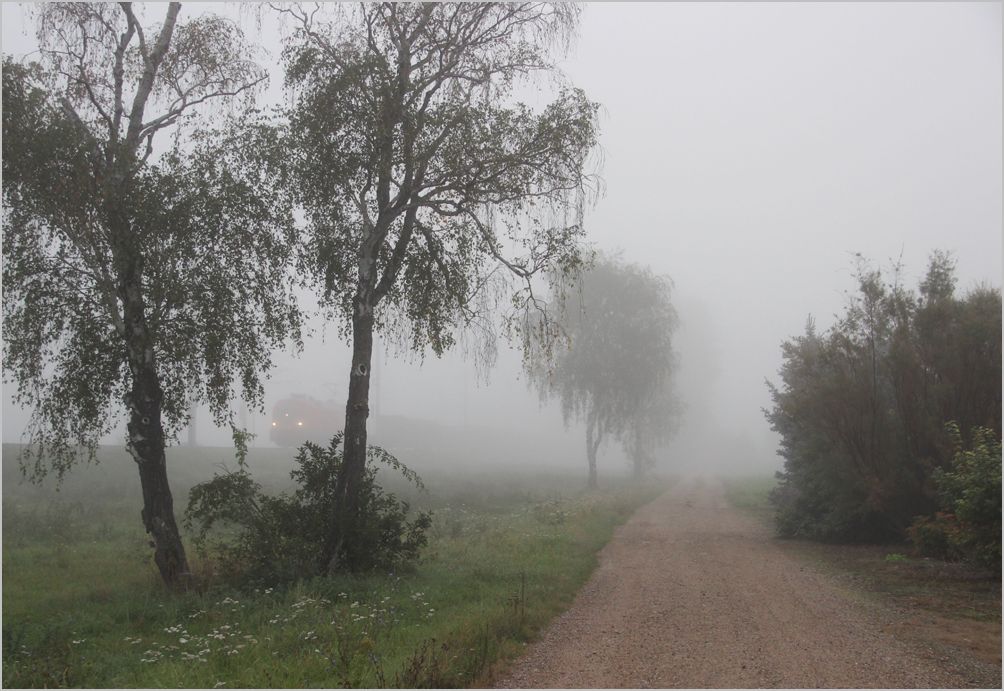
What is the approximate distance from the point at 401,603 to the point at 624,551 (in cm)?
712

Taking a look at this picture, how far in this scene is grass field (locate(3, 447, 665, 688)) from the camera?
6441mm

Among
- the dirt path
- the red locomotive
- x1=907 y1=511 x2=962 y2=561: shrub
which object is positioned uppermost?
the red locomotive

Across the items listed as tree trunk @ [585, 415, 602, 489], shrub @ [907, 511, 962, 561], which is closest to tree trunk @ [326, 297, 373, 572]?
shrub @ [907, 511, 962, 561]

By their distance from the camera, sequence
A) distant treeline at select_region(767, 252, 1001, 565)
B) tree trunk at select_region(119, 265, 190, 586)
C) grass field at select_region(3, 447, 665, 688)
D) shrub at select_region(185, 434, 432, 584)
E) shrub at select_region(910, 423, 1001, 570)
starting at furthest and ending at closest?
distant treeline at select_region(767, 252, 1001, 565) → shrub at select_region(185, 434, 432, 584) → tree trunk at select_region(119, 265, 190, 586) → shrub at select_region(910, 423, 1001, 570) → grass field at select_region(3, 447, 665, 688)

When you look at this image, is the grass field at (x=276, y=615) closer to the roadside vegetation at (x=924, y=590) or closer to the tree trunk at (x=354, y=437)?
the tree trunk at (x=354, y=437)

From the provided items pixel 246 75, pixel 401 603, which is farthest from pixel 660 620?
pixel 246 75

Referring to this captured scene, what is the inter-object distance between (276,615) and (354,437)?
3.19 metres

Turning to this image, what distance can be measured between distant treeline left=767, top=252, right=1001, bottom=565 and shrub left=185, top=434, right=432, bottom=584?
9.43 m

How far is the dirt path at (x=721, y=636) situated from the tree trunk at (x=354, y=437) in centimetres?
384

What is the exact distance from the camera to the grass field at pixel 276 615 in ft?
21.1

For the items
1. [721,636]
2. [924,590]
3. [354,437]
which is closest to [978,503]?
[924,590]

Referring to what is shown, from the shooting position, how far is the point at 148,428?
34.9 ft

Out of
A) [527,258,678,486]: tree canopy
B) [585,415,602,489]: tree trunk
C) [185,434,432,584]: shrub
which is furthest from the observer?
[527,258,678,486]: tree canopy

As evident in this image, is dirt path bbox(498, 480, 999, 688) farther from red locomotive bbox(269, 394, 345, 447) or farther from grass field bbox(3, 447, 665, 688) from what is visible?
red locomotive bbox(269, 394, 345, 447)
